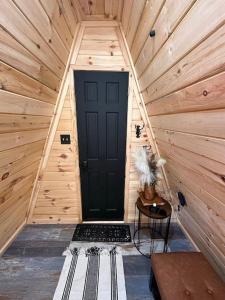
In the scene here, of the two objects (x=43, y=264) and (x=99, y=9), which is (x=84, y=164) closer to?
(x=43, y=264)

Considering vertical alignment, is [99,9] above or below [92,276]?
above

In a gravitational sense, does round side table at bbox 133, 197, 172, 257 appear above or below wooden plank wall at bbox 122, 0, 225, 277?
below

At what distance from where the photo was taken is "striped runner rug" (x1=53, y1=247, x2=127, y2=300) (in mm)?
1479

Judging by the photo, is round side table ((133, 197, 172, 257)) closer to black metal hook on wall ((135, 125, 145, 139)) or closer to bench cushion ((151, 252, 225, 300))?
bench cushion ((151, 252, 225, 300))

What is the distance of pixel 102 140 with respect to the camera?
86.1 inches

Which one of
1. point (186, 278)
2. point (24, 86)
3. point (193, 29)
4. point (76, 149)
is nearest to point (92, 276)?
point (186, 278)

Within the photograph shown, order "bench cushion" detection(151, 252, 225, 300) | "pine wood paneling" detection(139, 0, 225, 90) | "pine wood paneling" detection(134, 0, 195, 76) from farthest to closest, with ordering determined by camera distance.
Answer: "bench cushion" detection(151, 252, 225, 300), "pine wood paneling" detection(134, 0, 195, 76), "pine wood paneling" detection(139, 0, 225, 90)

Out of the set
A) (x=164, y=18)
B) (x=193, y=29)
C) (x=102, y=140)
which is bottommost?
(x=102, y=140)

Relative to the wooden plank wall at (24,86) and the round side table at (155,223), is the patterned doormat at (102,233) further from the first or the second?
the wooden plank wall at (24,86)

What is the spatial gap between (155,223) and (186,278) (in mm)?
1201

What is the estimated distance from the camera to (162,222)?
2.41 meters

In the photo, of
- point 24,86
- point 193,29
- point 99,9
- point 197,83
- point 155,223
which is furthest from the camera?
point 155,223

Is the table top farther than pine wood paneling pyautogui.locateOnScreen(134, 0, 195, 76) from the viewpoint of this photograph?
Yes

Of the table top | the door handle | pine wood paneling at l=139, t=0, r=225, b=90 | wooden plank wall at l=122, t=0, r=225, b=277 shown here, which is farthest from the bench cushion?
pine wood paneling at l=139, t=0, r=225, b=90
